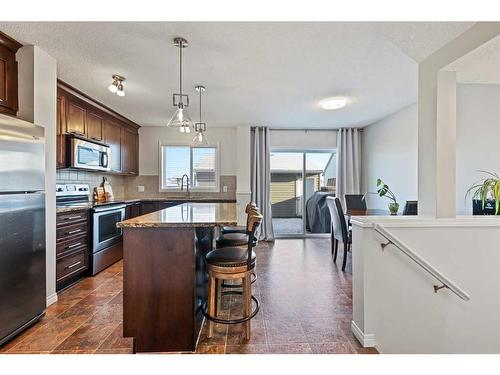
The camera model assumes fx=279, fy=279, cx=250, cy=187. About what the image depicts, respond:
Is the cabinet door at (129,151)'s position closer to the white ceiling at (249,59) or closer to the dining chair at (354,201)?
the white ceiling at (249,59)

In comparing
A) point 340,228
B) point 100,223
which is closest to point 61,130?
point 100,223

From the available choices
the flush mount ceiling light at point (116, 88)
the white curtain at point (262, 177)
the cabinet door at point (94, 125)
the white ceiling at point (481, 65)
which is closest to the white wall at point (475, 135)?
the white ceiling at point (481, 65)

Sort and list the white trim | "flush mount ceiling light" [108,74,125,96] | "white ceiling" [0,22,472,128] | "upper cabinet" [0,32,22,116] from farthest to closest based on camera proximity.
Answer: "flush mount ceiling light" [108,74,125,96], "upper cabinet" [0,32,22,116], "white ceiling" [0,22,472,128], the white trim

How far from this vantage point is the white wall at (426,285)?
6.70 ft

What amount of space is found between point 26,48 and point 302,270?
3.85 meters

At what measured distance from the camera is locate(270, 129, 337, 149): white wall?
19.9 feet

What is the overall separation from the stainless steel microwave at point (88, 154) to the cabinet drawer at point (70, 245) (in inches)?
37.8

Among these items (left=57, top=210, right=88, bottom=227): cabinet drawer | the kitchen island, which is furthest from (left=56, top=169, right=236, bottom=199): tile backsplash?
the kitchen island

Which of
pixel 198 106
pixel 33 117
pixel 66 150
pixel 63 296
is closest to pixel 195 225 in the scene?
pixel 33 117

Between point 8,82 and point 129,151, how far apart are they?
303cm

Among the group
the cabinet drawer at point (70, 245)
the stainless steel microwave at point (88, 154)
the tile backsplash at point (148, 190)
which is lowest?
the cabinet drawer at point (70, 245)

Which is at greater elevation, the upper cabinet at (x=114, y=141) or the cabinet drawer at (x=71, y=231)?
the upper cabinet at (x=114, y=141)

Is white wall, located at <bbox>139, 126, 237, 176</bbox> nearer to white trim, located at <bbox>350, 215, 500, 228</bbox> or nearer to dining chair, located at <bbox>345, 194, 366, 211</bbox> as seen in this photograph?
dining chair, located at <bbox>345, 194, 366, 211</bbox>

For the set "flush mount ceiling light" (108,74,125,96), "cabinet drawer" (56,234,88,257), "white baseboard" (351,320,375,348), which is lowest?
"white baseboard" (351,320,375,348)
